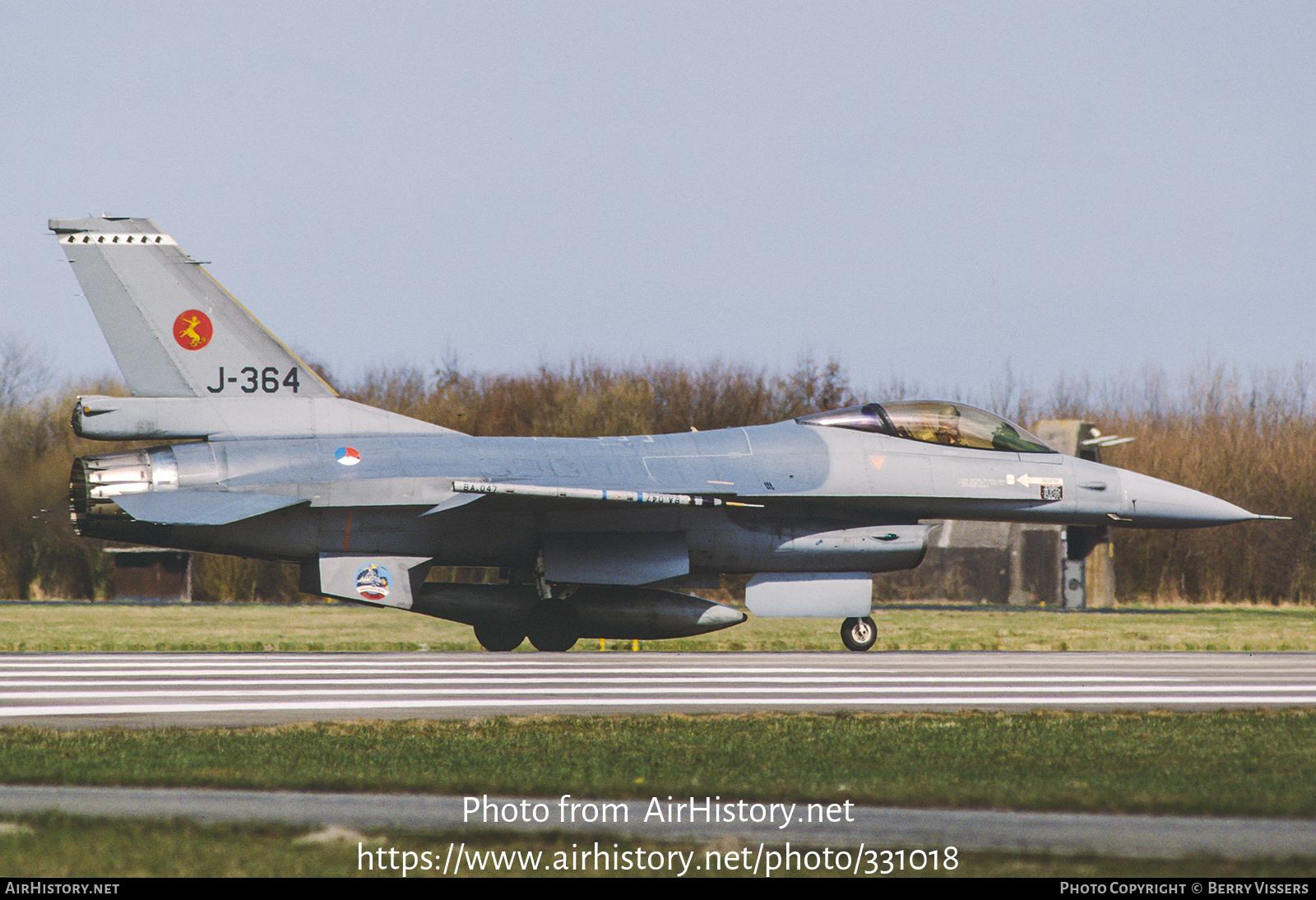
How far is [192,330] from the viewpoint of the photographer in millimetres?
14617

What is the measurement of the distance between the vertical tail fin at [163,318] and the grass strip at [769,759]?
7411 mm

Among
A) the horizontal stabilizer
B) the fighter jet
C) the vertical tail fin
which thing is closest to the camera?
the horizontal stabilizer

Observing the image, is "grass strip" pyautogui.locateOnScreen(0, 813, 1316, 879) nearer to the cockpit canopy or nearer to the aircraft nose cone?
the cockpit canopy

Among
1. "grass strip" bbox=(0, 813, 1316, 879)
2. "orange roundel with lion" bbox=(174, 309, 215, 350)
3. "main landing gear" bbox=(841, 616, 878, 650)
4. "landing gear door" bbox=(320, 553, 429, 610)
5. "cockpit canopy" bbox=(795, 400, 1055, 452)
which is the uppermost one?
"orange roundel with lion" bbox=(174, 309, 215, 350)

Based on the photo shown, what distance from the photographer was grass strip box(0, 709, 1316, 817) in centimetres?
576

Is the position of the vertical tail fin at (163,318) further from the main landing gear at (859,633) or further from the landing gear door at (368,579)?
the main landing gear at (859,633)

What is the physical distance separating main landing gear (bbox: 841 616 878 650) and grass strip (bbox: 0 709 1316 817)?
255 inches

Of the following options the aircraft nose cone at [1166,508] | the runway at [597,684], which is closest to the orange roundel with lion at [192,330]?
the runway at [597,684]

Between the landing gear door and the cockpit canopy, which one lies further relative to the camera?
the cockpit canopy

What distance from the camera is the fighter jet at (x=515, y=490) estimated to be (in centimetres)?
1406

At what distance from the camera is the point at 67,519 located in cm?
2672

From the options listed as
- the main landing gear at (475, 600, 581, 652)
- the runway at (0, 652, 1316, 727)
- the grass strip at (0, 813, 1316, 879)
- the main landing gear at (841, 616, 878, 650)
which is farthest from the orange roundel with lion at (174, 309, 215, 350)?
the grass strip at (0, 813, 1316, 879)
